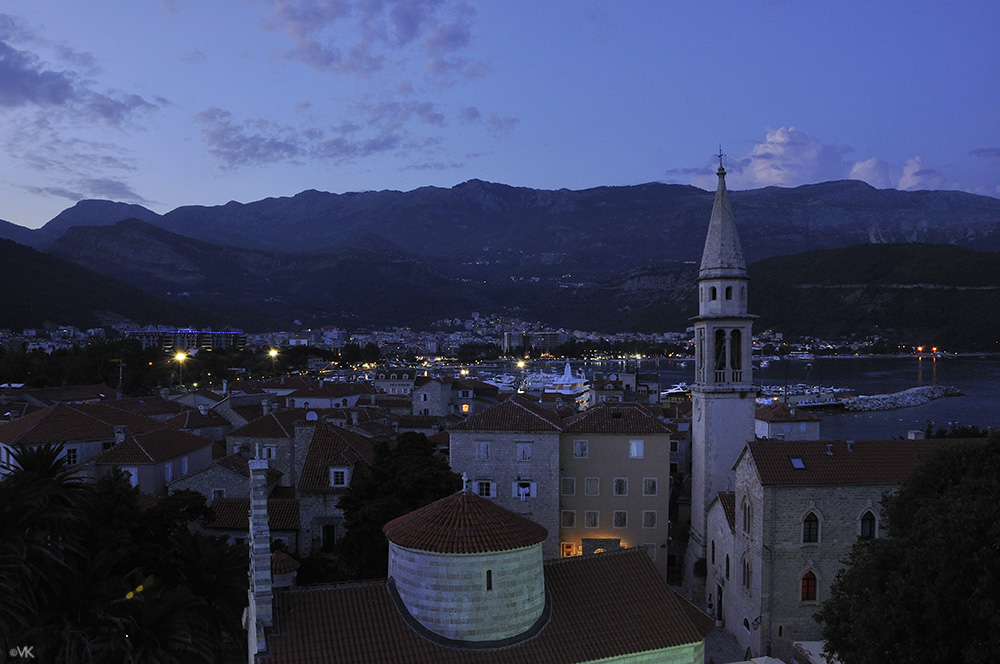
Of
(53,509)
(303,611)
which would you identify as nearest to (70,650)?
(53,509)

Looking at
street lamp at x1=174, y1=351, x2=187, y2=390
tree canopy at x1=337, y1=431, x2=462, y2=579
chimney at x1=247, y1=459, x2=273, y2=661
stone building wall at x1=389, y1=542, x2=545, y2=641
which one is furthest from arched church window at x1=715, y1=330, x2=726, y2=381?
street lamp at x1=174, y1=351, x2=187, y2=390

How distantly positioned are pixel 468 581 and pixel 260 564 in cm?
332

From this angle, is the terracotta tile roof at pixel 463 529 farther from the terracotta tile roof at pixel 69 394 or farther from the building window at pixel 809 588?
the terracotta tile roof at pixel 69 394

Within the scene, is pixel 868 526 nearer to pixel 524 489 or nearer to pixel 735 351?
pixel 735 351

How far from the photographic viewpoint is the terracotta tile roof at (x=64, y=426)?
3034cm

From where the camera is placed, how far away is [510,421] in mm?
27391

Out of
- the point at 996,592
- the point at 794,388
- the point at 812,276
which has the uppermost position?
the point at 812,276

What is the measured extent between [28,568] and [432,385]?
41741 mm

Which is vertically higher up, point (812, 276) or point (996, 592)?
point (812, 276)

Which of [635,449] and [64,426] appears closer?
[635,449]

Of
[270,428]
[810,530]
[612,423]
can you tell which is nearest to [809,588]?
[810,530]

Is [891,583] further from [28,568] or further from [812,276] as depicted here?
[812,276]

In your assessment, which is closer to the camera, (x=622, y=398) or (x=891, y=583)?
(x=891, y=583)

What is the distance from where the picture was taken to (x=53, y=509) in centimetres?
1506
